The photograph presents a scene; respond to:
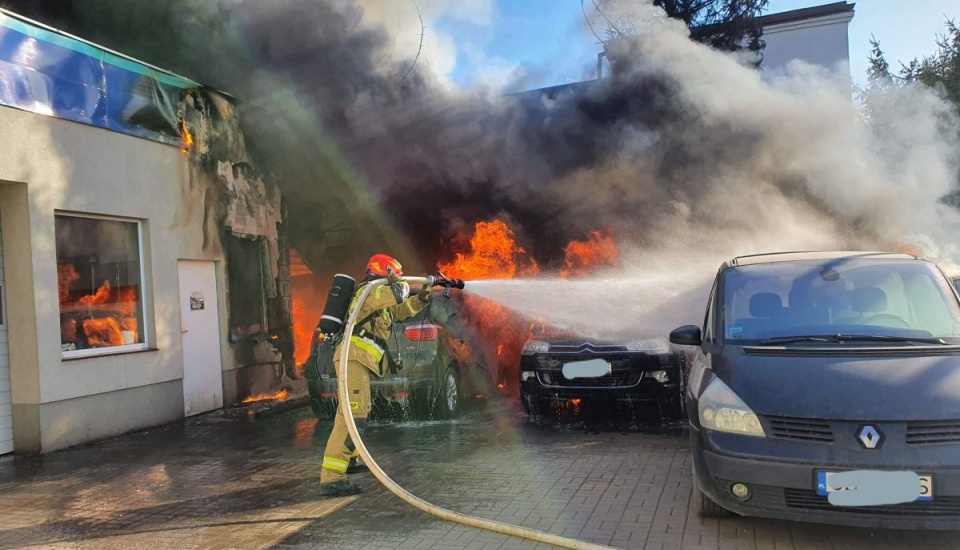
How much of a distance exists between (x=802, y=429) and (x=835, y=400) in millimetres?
245

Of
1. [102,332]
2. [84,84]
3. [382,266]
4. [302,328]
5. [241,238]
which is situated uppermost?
[84,84]

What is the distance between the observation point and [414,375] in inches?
314

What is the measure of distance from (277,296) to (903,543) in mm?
9419

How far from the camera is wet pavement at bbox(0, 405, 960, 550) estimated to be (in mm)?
4328

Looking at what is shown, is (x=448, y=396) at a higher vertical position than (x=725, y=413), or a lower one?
lower

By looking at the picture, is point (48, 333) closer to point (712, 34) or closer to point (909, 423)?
point (909, 423)

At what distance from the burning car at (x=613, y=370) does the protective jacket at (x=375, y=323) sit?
7.24 ft

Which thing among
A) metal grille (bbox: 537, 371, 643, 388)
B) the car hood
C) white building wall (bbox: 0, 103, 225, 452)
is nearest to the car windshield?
the car hood

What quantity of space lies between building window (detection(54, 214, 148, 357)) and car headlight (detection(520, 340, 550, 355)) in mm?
5028

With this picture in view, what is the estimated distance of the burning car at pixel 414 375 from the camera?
798 cm

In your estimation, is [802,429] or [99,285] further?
[99,285]

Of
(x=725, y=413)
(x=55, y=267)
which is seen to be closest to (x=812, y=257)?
(x=725, y=413)

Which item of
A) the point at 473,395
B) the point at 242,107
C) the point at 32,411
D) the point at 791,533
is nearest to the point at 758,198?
the point at 473,395

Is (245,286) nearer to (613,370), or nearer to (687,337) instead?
(613,370)
